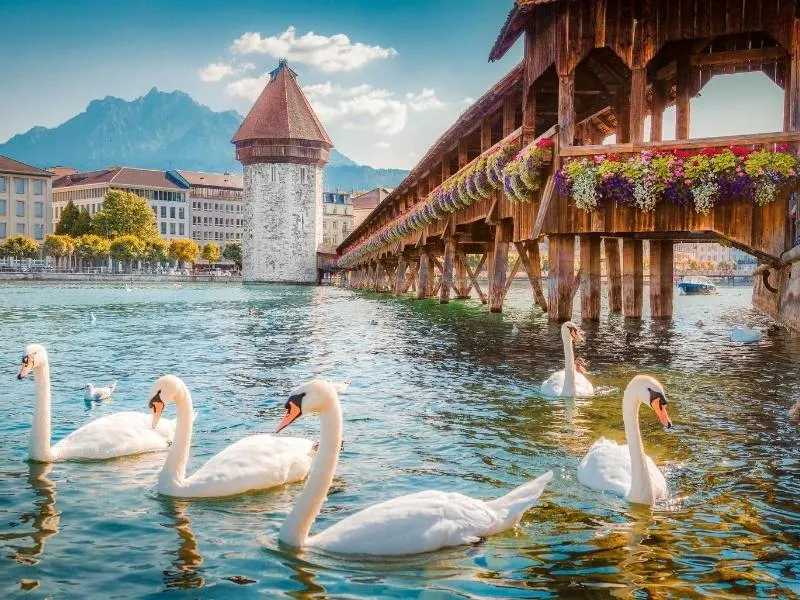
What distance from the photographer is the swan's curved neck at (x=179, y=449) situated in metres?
6.44

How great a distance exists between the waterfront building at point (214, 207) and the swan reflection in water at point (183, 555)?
13118cm

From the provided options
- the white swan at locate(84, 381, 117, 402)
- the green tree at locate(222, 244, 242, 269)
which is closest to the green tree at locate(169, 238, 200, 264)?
the green tree at locate(222, 244, 242, 269)

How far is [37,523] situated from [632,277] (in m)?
20.1

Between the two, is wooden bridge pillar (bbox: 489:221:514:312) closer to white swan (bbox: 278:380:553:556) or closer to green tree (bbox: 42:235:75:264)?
white swan (bbox: 278:380:553:556)

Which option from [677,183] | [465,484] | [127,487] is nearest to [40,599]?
[127,487]

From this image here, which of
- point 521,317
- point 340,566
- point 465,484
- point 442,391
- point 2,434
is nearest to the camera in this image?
point 340,566

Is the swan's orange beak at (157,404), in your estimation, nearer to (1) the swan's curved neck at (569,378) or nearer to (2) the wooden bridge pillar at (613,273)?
(1) the swan's curved neck at (569,378)

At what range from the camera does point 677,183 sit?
16766mm

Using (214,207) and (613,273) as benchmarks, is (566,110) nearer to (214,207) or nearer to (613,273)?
(613,273)

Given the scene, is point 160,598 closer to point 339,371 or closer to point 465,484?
point 465,484

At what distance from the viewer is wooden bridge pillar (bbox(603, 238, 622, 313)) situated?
2712cm

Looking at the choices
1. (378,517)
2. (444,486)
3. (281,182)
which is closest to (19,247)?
(281,182)

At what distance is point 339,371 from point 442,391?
9.52 feet

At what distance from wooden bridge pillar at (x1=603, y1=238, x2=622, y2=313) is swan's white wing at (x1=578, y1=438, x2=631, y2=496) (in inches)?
813
